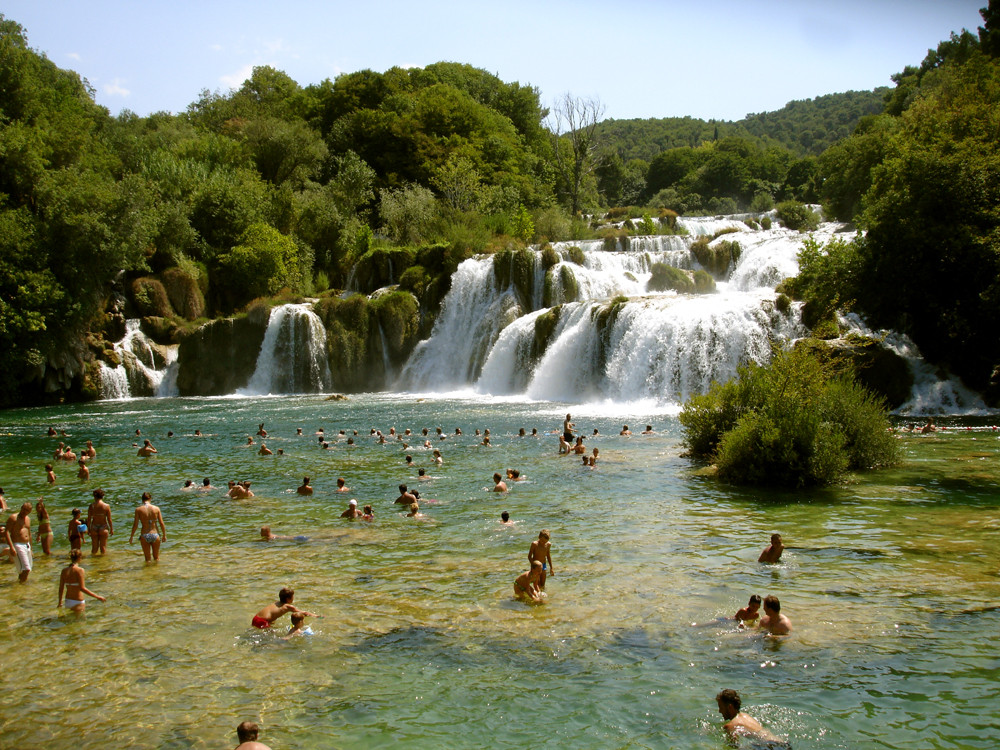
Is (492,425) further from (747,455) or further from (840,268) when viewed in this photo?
(840,268)

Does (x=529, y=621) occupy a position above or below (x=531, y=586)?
below

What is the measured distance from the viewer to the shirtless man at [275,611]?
9938 mm

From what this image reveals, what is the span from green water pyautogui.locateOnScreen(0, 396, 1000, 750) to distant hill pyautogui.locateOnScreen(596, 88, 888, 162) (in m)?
124

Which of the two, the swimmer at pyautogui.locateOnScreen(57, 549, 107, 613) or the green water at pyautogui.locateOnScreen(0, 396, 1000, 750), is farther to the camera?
the swimmer at pyautogui.locateOnScreen(57, 549, 107, 613)

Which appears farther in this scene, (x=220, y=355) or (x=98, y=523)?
(x=220, y=355)

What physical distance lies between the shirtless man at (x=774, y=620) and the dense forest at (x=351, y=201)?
57.0 ft

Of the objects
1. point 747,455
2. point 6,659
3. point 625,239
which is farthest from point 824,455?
point 625,239

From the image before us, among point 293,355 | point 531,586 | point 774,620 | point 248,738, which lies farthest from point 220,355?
point 248,738

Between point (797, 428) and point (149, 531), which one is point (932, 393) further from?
point (149, 531)

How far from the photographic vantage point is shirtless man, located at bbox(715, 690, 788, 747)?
7.04 meters

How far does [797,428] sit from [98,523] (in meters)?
13.8

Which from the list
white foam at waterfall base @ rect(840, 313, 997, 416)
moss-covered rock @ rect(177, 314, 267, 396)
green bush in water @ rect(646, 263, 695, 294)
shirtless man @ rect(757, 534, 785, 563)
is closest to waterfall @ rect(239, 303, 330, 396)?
moss-covered rock @ rect(177, 314, 267, 396)

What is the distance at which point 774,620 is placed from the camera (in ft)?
30.5

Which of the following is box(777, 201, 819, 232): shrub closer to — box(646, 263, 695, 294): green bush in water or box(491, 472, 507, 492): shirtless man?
box(646, 263, 695, 294): green bush in water
